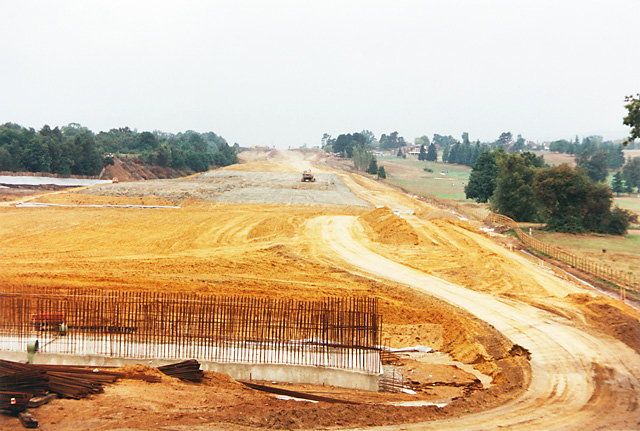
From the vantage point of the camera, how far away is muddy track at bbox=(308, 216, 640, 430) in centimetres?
922

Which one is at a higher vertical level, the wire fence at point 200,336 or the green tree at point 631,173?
the green tree at point 631,173

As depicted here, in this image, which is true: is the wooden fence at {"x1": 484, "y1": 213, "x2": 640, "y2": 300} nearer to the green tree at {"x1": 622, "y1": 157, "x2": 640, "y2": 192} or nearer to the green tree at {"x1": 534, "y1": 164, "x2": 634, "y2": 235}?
the green tree at {"x1": 534, "y1": 164, "x2": 634, "y2": 235}

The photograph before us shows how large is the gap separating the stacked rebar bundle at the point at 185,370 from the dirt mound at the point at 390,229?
1846cm

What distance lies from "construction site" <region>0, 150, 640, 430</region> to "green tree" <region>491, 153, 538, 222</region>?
15.7m

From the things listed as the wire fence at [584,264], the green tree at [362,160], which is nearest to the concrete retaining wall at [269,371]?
the wire fence at [584,264]

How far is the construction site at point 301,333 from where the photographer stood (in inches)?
348

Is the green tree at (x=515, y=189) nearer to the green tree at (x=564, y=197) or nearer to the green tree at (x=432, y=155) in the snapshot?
the green tree at (x=564, y=197)

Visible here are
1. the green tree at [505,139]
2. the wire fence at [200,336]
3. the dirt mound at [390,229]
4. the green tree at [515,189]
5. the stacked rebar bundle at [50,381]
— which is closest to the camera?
the stacked rebar bundle at [50,381]

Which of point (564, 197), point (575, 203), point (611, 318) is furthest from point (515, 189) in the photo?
point (611, 318)

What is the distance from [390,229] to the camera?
1185 inches

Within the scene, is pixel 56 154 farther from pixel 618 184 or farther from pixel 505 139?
pixel 505 139

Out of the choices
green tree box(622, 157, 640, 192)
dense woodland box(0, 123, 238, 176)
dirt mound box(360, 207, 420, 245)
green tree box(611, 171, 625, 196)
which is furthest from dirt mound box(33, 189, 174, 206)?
green tree box(622, 157, 640, 192)

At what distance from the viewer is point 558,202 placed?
37719 millimetres

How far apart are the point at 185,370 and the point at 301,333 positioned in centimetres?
335
